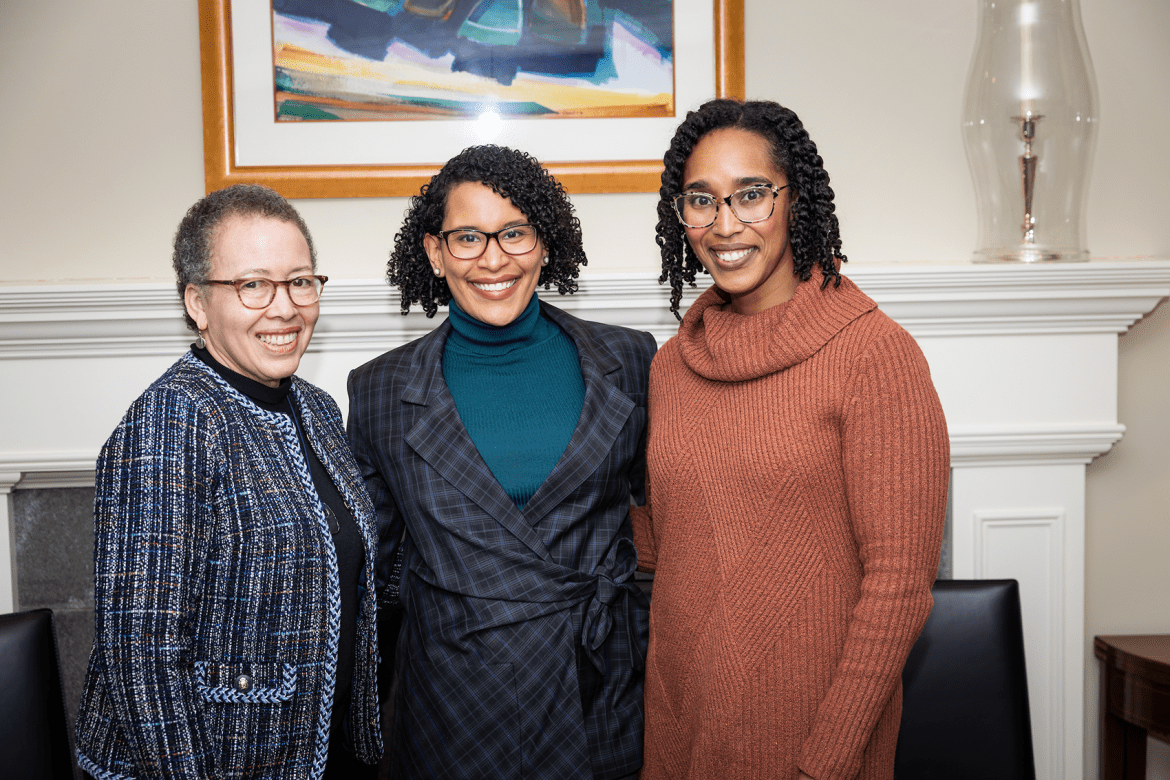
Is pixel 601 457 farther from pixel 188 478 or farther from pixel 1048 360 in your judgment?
pixel 1048 360

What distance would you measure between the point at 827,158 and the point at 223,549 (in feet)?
5.25

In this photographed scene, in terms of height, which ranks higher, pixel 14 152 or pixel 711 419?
pixel 14 152

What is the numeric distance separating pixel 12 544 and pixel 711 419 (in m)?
1.68

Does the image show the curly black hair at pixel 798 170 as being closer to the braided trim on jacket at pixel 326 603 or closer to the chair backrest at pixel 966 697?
the braided trim on jacket at pixel 326 603

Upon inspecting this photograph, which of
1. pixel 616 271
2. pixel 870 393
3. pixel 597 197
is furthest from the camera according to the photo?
pixel 597 197

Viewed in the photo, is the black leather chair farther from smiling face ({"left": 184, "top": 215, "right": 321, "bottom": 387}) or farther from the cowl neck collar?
the cowl neck collar

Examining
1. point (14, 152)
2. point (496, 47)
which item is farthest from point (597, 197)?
point (14, 152)

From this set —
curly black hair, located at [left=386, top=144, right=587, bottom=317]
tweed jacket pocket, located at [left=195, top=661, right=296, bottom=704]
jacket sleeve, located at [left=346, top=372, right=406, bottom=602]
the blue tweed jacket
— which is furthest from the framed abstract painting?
tweed jacket pocket, located at [left=195, top=661, right=296, bottom=704]

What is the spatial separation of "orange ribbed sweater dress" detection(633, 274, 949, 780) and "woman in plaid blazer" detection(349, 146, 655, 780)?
15 centimetres

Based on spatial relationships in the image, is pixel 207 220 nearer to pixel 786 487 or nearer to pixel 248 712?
pixel 248 712

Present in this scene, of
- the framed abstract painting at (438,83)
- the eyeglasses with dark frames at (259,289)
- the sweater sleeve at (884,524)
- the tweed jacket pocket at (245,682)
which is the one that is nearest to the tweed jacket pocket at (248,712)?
the tweed jacket pocket at (245,682)

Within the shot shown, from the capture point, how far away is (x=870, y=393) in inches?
44.6

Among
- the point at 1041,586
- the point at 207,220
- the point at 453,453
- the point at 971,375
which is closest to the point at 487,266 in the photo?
the point at 453,453

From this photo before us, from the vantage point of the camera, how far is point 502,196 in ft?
4.83
